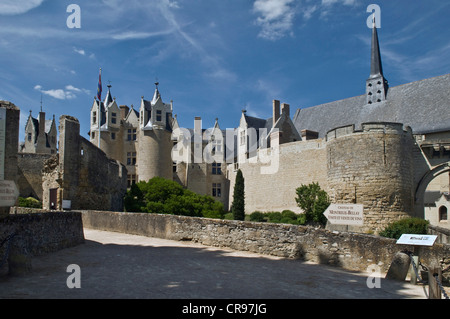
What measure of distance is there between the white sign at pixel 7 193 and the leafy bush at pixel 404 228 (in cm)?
1618

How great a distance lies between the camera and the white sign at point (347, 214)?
28.0ft

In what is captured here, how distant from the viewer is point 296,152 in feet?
100

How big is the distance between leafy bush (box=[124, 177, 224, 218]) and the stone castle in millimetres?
1496

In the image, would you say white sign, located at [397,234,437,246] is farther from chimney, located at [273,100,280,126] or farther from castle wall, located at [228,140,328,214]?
chimney, located at [273,100,280,126]

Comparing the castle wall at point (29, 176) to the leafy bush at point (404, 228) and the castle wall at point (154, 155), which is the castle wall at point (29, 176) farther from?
the leafy bush at point (404, 228)

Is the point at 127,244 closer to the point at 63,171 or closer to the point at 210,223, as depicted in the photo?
the point at 210,223

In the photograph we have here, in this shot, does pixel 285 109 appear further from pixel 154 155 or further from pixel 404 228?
pixel 404 228

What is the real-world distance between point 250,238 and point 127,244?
392cm

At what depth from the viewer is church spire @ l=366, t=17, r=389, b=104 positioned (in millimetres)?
33500

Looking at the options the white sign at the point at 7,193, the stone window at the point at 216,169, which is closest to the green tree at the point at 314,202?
the stone window at the point at 216,169

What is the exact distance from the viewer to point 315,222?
25.8 metres

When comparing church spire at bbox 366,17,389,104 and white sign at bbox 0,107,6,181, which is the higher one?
church spire at bbox 366,17,389,104

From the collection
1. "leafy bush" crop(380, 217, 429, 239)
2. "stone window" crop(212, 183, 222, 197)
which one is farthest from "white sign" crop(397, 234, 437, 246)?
"stone window" crop(212, 183, 222, 197)

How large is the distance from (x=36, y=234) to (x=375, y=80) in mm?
31505
